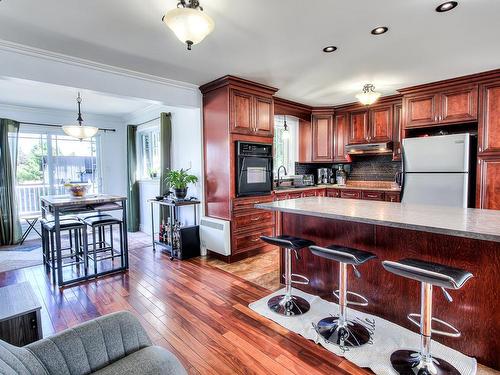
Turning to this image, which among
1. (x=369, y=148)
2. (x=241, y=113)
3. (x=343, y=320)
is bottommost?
(x=343, y=320)

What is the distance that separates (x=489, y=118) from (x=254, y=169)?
316 cm

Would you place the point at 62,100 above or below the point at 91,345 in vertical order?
above

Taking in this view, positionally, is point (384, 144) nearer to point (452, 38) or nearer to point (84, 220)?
point (452, 38)

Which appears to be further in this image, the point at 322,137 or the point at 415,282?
the point at 322,137

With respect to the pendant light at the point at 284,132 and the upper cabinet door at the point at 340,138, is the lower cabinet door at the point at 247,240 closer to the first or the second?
the pendant light at the point at 284,132

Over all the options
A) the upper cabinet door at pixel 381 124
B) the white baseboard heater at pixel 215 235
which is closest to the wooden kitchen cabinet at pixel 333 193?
the upper cabinet door at pixel 381 124

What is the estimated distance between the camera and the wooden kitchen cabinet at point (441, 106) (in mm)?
3764

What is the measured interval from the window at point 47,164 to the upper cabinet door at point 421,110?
602cm

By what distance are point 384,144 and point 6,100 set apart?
649 centimetres

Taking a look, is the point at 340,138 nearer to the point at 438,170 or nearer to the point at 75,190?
the point at 438,170

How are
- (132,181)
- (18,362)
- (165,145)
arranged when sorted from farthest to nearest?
(132,181)
(165,145)
(18,362)

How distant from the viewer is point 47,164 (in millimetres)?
5539

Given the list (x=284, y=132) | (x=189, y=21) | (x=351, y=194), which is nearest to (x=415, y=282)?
(x=189, y=21)

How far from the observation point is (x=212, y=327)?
2.28 m
